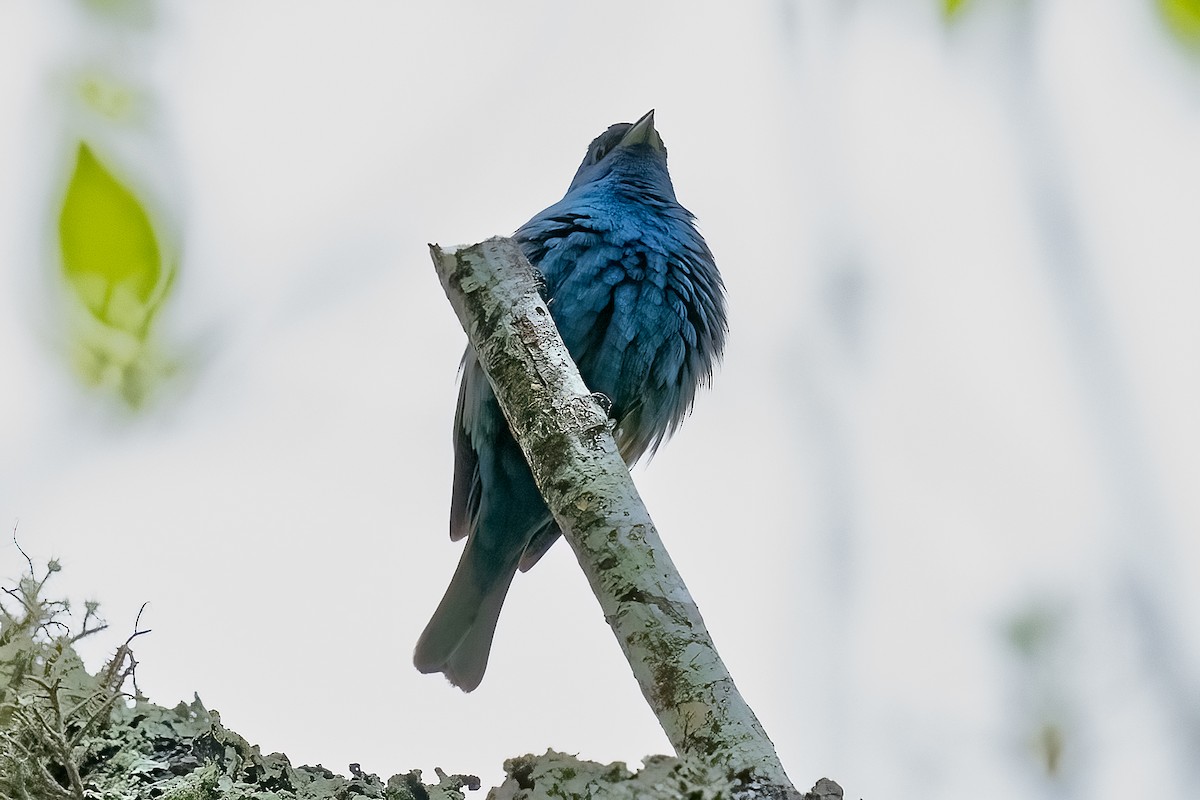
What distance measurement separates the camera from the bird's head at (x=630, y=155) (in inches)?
194

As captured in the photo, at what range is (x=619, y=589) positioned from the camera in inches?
80.9

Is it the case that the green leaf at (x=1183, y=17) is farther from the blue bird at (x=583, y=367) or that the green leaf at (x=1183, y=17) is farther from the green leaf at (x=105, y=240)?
the blue bird at (x=583, y=367)

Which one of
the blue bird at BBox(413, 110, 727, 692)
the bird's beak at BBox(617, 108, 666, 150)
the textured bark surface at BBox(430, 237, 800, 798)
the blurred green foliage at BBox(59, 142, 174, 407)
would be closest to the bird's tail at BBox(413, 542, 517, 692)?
the blue bird at BBox(413, 110, 727, 692)

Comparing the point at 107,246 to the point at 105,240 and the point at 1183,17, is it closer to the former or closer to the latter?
the point at 105,240

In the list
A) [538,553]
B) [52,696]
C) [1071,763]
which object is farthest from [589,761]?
[538,553]

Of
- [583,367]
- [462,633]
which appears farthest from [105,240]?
[462,633]

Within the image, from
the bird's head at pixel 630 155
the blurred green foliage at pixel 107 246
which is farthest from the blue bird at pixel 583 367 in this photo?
the blurred green foliage at pixel 107 246

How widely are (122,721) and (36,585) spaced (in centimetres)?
41

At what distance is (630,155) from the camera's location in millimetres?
5027

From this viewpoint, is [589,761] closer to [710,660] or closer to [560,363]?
[710,660]

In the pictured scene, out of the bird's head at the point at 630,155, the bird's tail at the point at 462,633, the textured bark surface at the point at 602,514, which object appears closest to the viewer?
the textured bark surface at the point at 602,514

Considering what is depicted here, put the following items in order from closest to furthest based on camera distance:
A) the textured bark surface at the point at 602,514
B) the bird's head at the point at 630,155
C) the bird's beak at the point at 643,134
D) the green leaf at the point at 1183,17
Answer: the green leaf at the point at 1183,17 → the textured bark surface at the point at 602,514 → the bird's head at the point at 630,155 → the bird's beak at the point at 643,134

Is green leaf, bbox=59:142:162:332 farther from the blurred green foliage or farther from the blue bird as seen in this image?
the blue bird

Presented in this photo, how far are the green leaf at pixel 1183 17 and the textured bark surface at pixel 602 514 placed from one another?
1090mm
